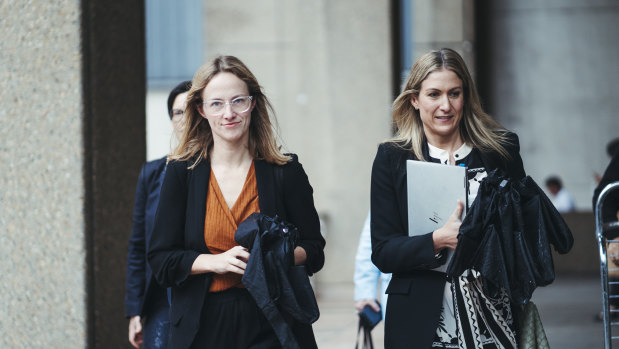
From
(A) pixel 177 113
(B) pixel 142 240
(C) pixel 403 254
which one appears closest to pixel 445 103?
(C) pixel 403 254

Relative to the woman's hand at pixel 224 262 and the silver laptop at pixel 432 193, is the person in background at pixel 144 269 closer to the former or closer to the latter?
the woman's hand at pixel 224 262

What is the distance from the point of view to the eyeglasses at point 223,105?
3.04 meters

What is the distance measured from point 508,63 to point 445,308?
13282 mm

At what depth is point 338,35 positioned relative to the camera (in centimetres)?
1085

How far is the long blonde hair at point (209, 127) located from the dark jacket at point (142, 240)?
97 centimetres

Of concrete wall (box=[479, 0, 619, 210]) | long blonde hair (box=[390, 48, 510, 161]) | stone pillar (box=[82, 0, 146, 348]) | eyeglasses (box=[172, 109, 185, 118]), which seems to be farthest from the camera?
concrete wall (box=[479, 0, 619, 210])

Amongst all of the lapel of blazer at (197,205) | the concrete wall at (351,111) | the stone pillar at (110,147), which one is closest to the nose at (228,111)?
the lapel of blazer at (197,205)

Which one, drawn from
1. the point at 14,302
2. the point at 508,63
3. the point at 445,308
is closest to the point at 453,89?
the point at 445,308

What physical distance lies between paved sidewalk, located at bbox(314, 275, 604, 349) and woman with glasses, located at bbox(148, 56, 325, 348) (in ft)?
13.4

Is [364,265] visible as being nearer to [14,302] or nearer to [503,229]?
[503,229]

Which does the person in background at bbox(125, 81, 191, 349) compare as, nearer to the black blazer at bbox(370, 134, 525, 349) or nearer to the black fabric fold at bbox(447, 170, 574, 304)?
the black blazer at bbox(370, 134, 525, 349)

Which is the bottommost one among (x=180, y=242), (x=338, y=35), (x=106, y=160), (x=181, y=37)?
(x=180, y=242)

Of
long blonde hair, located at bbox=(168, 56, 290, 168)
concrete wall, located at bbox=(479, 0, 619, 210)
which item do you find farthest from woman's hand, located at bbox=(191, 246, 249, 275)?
concrete wall, located at bbox=(479, 0, 619, 210)

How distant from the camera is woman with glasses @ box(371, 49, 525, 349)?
3.04 metres
